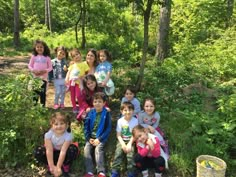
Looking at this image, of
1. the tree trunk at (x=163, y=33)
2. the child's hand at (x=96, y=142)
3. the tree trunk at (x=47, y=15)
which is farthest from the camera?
the tree trunk at (x=47, y=15)

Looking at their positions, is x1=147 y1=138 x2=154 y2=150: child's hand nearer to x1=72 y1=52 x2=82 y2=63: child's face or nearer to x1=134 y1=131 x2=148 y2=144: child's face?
x1=134 y1=131 x2=148 y2=144: child's face

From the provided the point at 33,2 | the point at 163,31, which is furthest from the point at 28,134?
the point at 33,2

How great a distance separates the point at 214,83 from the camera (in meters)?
8.00

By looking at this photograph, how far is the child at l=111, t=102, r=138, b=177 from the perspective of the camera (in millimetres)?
4598

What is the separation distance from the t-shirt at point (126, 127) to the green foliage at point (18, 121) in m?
1.36

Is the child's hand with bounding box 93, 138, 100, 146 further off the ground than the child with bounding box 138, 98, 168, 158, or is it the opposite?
the child with bounding box 138, 98, 168, 158

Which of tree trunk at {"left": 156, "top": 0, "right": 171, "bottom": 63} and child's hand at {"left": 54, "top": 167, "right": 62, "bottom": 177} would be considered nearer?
child's hand at {"left": 54, "top": 167, "right": 62, "bottom": 177}

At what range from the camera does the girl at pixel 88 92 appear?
5.39m

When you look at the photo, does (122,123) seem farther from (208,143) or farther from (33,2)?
(33,2)

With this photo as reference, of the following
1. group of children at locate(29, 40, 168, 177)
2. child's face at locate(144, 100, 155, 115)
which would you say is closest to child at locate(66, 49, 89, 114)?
group of children at locate(29, 40, 168, 177)

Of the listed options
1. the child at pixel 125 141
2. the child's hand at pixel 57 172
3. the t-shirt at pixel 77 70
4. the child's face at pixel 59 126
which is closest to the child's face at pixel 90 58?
the t-shirt at pixel 77 70

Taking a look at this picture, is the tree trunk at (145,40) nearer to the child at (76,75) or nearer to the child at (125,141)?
the child at (76,75)

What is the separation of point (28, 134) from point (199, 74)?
5112 millimetres

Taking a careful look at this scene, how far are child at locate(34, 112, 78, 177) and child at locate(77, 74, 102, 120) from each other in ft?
2.71
